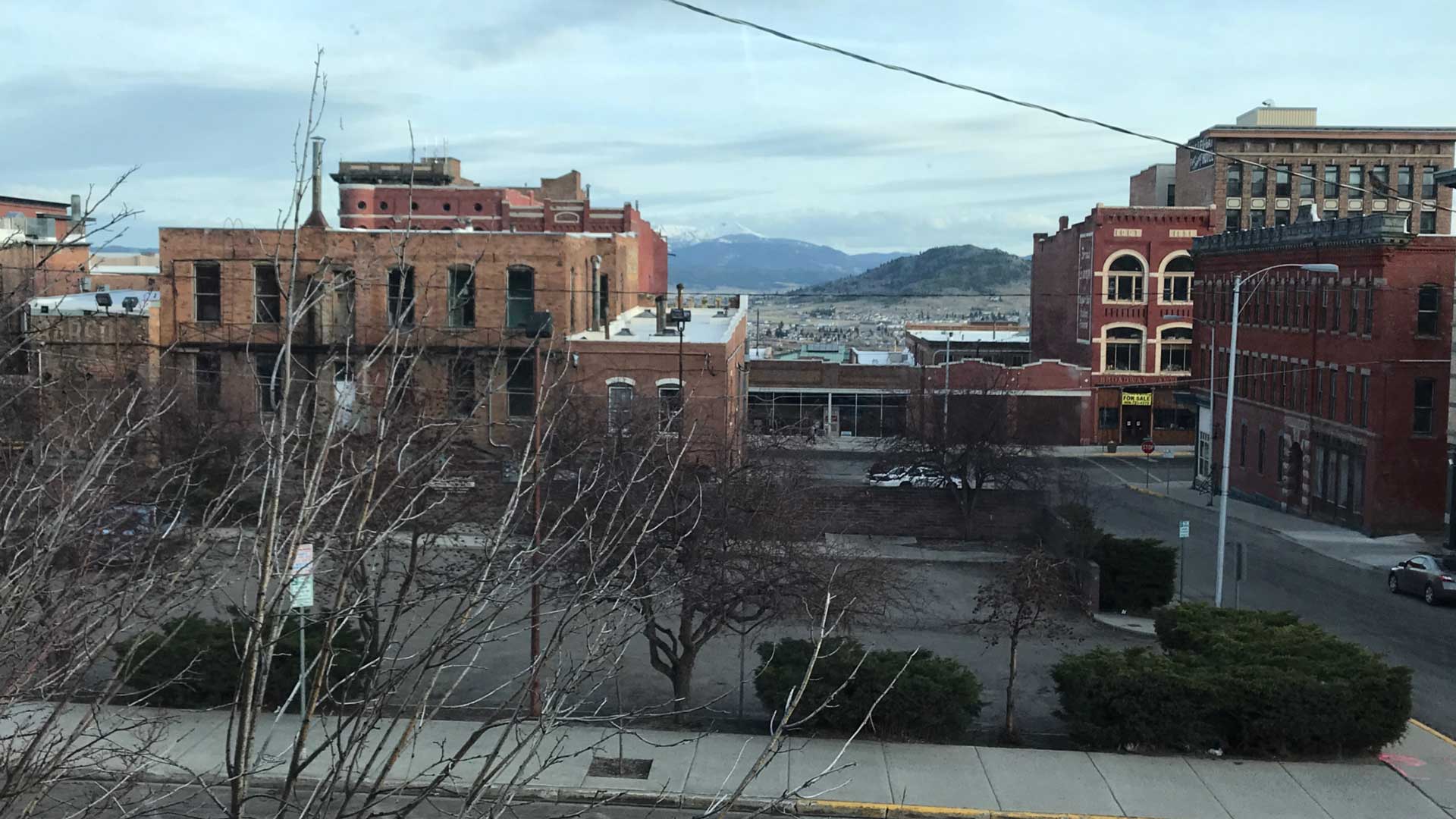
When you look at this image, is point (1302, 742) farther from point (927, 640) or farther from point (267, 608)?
point (267, 608)

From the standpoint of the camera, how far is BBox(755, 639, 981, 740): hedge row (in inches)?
660

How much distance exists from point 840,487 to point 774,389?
27517 mm

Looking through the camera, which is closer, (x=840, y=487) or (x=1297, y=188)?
(x=840, y=487)

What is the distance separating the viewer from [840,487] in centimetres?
3731

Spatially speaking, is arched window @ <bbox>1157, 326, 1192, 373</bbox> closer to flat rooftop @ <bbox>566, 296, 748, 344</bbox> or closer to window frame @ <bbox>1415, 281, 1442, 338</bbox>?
flat rooftop @ <bbox>566, 296, 748, 344</bbox>

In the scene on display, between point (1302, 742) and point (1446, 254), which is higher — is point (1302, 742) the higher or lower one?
the lower one

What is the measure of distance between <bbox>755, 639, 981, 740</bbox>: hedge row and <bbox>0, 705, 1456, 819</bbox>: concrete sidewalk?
1.08 ft

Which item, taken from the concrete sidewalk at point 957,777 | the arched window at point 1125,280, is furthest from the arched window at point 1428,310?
the arched window at point 1125,280

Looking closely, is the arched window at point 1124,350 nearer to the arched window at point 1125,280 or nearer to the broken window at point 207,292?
the arched window at point 1125,280

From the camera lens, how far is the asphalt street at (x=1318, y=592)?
76.5 feet

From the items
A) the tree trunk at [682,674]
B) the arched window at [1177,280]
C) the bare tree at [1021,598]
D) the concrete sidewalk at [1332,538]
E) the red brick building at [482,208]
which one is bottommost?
the concrete sidewalk at [1332,538]

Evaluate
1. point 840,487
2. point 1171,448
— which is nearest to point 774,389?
point 1171,448

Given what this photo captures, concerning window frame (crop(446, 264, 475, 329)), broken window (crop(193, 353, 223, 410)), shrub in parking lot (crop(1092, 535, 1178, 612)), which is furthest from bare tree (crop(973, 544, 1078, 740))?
broken window (crop(193, 353, 223, 410))

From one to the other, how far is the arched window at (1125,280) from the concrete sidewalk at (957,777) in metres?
50.0
